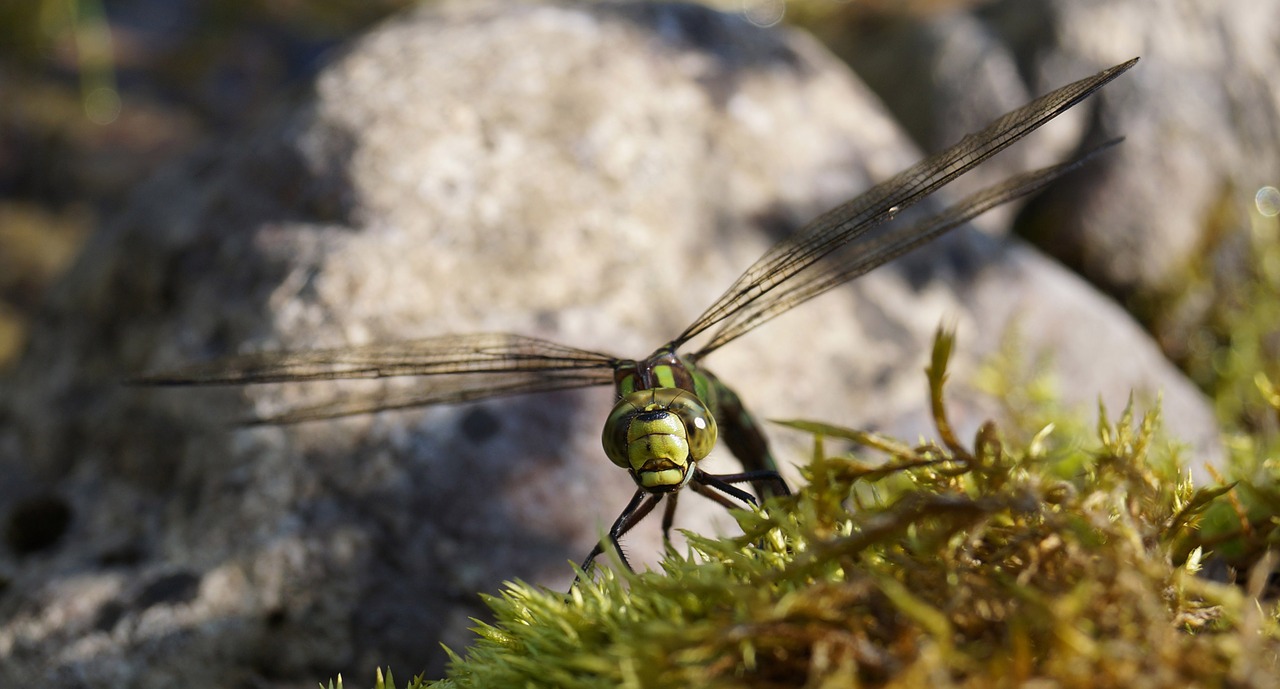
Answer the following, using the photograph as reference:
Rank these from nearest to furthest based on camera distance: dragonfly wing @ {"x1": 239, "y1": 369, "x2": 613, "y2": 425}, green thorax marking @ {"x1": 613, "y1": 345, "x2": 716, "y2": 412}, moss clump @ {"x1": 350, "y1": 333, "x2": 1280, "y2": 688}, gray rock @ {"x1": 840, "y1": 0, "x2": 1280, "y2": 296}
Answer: moss clump @ {"x1": 350, "y1": 333, "x2": 1280, "y2": 688} → green thorax marking @ {"x1": 613, "y1": 345, "x2": 716, "y2": 412} → dragonfly wing @ {"x1": 239, "y1": 369, "x2": 613, "y2": 425} → gray rock @ {"x1": 840, "y1": 0, "x2": 1280, "y2": 296}

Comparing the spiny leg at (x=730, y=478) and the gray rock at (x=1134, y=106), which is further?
the gray rock at (x=1134, y=106)

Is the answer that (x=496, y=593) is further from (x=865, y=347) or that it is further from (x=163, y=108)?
(x=163, y=108)

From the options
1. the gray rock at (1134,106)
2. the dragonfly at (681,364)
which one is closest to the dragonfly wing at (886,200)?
the dragonfly at (681,364)

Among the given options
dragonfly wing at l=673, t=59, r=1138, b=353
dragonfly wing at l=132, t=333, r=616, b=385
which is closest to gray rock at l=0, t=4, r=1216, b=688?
dragonfly wing at l=132, t=333, r=616, b=385

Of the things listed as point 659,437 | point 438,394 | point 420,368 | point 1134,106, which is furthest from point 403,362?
point 1134,106

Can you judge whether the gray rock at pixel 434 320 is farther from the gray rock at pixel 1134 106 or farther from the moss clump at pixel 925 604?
the moss clump at pixel 925 604

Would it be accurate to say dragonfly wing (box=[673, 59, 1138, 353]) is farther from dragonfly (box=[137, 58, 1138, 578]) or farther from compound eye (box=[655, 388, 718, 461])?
compound eye (box=[655, 388, 718, 461])

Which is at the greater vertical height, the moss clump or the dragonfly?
the dragonfly
